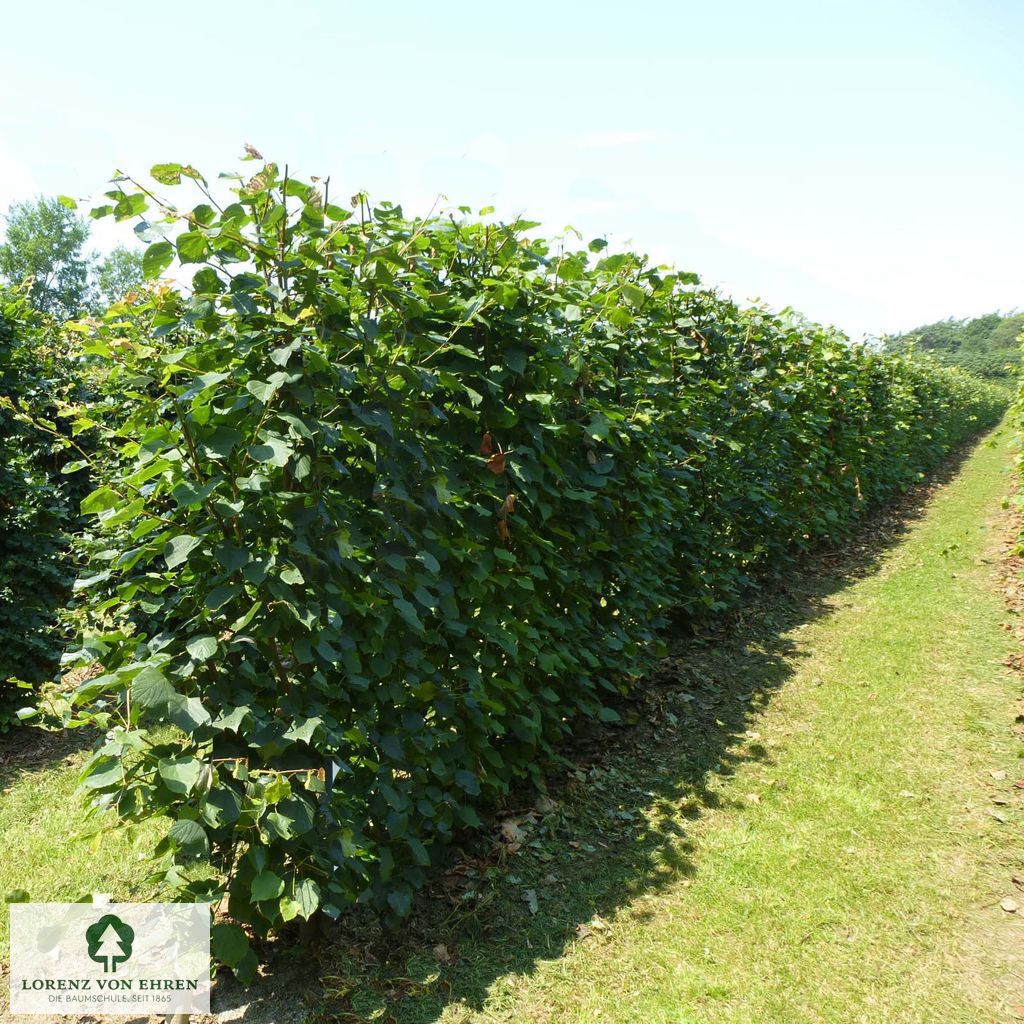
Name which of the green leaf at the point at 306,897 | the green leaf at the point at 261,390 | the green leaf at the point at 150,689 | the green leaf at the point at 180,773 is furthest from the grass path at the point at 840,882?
the green leaf at the point at 261,390

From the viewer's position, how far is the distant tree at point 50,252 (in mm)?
50531

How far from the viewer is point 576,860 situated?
3473 mm

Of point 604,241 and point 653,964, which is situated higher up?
point 604,241

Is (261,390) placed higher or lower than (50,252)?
lower

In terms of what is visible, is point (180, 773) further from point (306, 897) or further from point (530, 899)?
point (530, 899)

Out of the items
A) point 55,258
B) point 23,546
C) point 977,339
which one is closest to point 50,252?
point 55,258

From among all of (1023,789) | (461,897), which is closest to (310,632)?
(461,897)

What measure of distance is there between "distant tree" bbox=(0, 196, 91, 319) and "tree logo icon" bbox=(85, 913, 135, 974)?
56098mm

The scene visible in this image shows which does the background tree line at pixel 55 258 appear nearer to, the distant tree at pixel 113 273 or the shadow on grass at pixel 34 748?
the distant tree at pixel 113 273

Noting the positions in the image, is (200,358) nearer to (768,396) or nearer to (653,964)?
(653,964)

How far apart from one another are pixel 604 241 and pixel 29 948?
3840mm

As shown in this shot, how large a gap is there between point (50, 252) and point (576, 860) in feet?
196

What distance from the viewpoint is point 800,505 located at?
870 cm

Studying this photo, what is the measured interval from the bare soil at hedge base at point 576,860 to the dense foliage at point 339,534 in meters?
0.21
